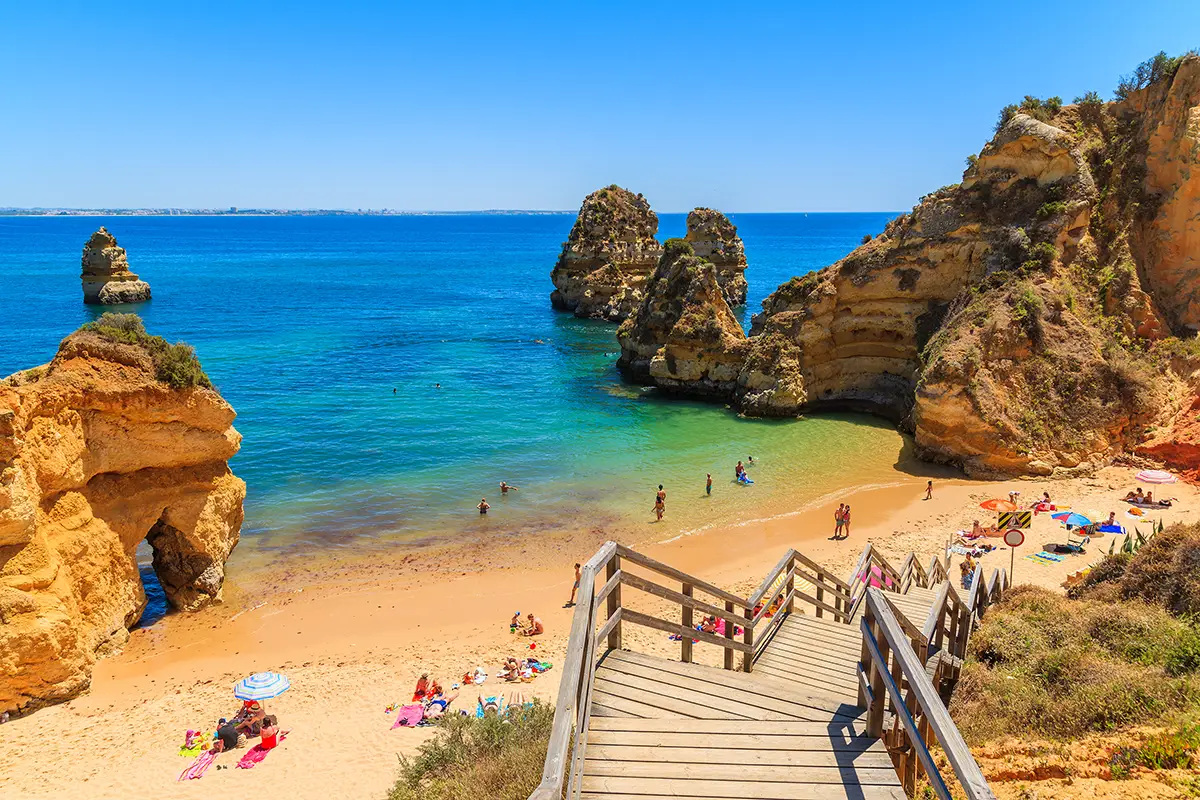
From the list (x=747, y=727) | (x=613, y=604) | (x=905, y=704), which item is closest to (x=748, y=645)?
(x=613, y=604)

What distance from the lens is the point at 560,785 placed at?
3799 millimetres

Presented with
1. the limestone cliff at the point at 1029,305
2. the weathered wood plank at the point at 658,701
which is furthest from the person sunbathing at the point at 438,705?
the limestone cliff at the point at 1029,305

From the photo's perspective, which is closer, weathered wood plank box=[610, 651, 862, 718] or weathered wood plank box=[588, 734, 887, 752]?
weathered wood plank box=[588, 734, 887, 752]

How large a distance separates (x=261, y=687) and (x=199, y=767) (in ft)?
6.73

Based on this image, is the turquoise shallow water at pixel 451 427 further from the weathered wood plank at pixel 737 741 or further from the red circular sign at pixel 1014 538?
the weathered wood plank at pixel 737 741

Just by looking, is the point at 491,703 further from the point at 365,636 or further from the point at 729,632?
the point at 729,632

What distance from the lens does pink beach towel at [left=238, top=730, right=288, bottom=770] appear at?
12422 millimetres

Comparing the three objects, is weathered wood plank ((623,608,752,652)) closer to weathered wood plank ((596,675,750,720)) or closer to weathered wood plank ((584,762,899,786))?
weathered wood plank ((596,675,750,720))

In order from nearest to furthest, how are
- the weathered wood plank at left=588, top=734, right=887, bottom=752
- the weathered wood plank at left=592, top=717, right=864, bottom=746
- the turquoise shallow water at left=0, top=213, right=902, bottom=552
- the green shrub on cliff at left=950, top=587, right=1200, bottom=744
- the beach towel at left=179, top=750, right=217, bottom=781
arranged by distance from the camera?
the weathered wood plank at left=588, top=734, right=887, bottom=752
the weathered wood plank at left=592, top=717, right=864, bottom=746
the green shrub on cliff at left=950, top=587, right=1200, bottom=744
the beach towel at left=179, top=750, right=217, bottom=781
the turquoise shallow water at left=0, top=213, right=902, bottom=552

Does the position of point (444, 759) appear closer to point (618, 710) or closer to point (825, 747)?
point (618, 710)

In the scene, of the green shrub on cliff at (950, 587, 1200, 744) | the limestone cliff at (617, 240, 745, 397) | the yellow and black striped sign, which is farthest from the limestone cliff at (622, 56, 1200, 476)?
the green shrub on cliff at (950, 587, 1200, 744)

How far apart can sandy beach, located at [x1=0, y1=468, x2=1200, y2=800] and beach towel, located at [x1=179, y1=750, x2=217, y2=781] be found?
0.17 meters

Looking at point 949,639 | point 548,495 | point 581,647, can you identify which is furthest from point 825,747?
point 548,495

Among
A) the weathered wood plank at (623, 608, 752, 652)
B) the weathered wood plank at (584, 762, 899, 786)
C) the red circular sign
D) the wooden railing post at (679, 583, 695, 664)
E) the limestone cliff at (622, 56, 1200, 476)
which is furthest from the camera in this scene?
the limestone cliff at (622, 56, 1200, 476)
